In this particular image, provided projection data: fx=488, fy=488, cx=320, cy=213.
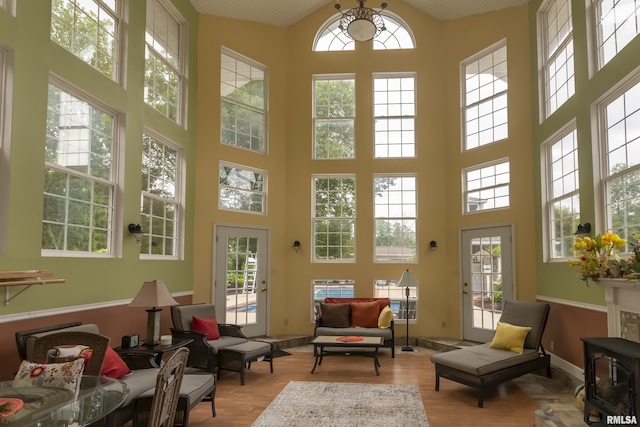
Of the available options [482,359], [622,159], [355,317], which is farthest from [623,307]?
[355,317]

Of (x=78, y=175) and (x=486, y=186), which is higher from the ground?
(x=486, y=186)

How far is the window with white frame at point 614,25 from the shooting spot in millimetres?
4422

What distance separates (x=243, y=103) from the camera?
8211mm

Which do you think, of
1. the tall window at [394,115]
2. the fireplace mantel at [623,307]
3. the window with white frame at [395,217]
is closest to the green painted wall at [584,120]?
the fireplace mantel at [623,307]

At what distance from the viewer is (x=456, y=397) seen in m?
5.14

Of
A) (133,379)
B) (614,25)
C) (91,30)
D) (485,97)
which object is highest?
(485,97)

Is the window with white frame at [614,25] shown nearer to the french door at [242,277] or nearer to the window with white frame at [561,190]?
the window with white frame at [561,190]

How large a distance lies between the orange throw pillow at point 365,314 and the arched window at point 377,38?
4.51m

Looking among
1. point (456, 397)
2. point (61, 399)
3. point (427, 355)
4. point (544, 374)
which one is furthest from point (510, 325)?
point (61, 399)

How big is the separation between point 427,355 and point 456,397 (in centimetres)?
220

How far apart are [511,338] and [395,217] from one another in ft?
10.6

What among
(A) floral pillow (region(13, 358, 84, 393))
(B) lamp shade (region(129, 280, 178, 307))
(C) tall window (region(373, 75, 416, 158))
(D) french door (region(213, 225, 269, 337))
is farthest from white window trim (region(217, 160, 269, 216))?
(A) floral pillow (region(13, 358, 84, 393))

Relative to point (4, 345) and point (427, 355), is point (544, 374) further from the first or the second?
point (4, 345)

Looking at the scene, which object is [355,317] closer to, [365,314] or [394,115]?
[365,314]
